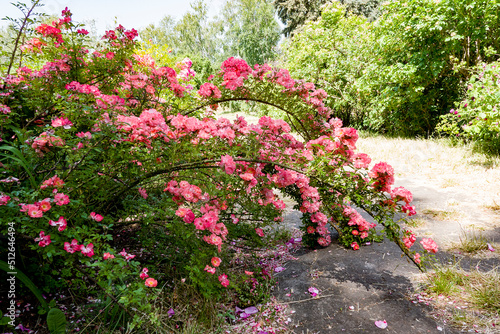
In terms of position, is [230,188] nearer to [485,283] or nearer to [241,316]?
[241,316]

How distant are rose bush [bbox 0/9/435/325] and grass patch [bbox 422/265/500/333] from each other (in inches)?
16.8

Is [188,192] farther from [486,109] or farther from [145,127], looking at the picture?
[486,109]

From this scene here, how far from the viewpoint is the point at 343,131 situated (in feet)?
6.66

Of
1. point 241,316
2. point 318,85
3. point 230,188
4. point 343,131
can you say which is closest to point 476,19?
point 318,85

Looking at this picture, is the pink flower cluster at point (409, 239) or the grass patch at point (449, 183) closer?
the pink flower cluster at point (409, 239)

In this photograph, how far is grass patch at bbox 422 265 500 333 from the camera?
63.2 inches

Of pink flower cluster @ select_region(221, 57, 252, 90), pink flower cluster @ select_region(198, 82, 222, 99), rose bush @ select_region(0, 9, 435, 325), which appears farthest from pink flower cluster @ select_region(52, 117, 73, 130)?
pink flower cluster @ select_region(221, 57, 252, 90)

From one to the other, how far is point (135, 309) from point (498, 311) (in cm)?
210

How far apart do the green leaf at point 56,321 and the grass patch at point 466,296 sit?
7.03 feet

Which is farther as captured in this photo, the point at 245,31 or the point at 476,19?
the point at 245,31

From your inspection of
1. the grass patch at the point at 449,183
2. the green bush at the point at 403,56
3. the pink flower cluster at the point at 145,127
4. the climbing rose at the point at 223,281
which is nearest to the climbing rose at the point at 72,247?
the pink flower cluster at the point at 145,127

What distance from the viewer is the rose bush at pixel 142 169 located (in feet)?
4.51

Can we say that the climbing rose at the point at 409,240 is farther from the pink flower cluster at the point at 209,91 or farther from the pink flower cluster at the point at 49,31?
the pink flower cluster at the point at 49,31

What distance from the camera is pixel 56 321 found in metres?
1.39
